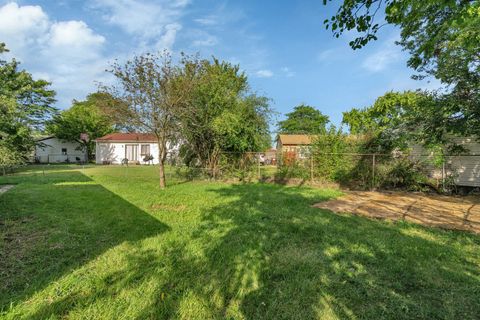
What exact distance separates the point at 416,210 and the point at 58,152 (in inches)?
1312

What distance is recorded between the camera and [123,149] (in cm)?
2534

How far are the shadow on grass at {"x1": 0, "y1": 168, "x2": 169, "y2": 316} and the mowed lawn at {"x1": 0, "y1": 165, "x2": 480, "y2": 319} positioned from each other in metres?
0.02

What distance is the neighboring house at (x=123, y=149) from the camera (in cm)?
2512

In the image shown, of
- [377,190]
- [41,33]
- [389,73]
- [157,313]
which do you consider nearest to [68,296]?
[157,313]

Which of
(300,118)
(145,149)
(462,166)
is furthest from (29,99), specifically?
(300,118)

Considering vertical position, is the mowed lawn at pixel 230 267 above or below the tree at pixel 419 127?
below

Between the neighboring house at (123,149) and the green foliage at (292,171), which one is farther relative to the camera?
the neighboring house at (123,149)

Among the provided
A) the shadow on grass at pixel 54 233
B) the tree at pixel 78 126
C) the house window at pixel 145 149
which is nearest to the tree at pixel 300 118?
the house window at pixel 145 149

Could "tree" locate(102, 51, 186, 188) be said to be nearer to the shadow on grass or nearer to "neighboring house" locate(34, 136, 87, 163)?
the shadow on grass

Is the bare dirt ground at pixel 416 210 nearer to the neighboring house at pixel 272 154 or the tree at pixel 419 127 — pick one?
the tree at pixel 419 127

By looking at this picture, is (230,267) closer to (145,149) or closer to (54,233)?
(54,233)

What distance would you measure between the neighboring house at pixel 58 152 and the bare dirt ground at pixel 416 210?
99.9ft

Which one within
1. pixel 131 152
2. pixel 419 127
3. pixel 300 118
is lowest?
pixel 131 152

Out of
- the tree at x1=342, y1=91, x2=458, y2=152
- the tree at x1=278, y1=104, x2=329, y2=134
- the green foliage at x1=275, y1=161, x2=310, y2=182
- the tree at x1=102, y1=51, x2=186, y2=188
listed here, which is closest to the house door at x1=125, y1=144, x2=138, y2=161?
the tree at x1=102, y1=51, x2=186, y2=188
